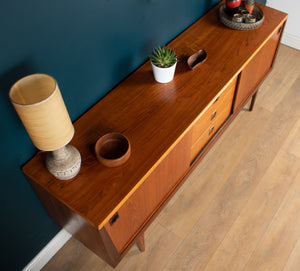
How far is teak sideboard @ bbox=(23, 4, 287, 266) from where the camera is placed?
1208mm

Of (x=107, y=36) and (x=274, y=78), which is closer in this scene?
(x=107, y=36)

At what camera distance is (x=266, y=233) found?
1.78 metres

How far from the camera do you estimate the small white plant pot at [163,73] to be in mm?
1479

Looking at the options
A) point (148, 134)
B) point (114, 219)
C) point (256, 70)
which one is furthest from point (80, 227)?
point (256, 70)

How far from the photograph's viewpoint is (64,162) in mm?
1188

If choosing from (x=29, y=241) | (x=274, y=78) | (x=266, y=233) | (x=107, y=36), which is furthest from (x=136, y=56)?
(x=274, y=78)

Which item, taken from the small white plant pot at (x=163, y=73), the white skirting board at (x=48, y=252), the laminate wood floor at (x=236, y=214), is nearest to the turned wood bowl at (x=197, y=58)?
the small white plant pot at (x=163, y=73)

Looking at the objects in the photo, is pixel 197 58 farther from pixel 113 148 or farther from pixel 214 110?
pixel 113 148

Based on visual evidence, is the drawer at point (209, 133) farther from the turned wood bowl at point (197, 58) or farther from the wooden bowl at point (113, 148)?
the wooden bowl at point (113, 148)

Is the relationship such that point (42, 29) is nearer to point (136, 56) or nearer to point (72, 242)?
point (136, 56)

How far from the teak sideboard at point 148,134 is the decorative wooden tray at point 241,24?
27mm

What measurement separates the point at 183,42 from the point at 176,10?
169 millimetres

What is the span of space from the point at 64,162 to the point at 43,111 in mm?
302

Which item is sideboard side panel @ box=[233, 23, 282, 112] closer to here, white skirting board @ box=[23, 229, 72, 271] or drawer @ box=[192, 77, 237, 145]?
drawer @ box=[192, 77, 237, 145]
